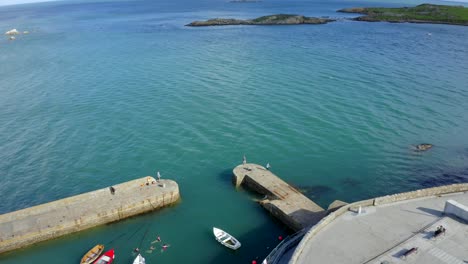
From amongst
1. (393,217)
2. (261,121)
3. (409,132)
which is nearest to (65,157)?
(261,121)

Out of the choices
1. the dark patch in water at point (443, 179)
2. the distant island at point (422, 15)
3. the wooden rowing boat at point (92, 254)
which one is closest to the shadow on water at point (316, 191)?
the dark patch in water at point (443, 179)

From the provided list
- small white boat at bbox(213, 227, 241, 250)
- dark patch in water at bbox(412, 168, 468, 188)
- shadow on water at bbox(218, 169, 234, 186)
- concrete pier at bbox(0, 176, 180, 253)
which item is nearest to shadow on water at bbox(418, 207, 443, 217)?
dark patch in water at bbox(412, 168, 468, 188)

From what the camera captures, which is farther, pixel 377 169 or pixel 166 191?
pixel 377 169

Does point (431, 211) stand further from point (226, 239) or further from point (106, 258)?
point (106, 258)

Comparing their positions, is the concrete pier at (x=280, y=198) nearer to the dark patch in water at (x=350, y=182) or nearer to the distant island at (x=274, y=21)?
the dark patch in water at (x=350, y=182)

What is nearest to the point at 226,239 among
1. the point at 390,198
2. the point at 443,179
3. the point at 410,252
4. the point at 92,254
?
the point at 92,254

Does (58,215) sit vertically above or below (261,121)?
below

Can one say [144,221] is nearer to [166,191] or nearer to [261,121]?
[166,191]
